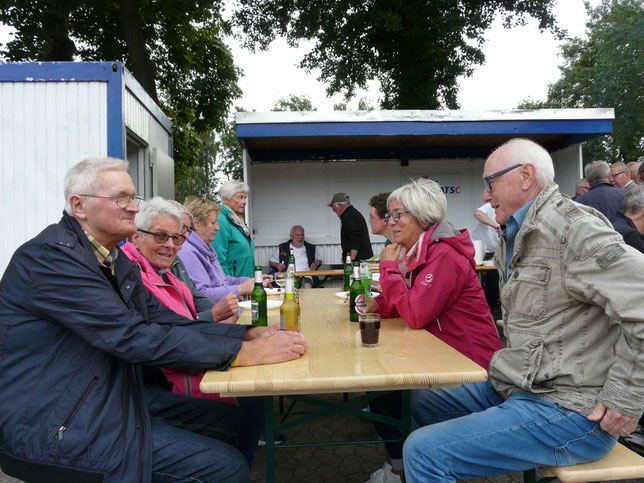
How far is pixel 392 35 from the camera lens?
1323 centimetres

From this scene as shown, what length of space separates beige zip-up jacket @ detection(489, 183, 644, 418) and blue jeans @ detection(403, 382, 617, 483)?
0.07 meters

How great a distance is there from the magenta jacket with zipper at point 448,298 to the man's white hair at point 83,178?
1.48 meters

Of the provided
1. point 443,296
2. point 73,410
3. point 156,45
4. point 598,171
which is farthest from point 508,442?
point 156,45

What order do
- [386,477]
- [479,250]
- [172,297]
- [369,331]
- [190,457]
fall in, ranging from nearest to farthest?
[190,457], [369,331], [386,477], [172,297], [479,250]

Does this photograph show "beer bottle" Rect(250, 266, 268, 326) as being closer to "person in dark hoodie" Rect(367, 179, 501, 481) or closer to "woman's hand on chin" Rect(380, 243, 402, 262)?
"person in dark hoodie" Rect(367, 179, 501, 481)

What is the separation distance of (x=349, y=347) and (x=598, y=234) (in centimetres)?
109

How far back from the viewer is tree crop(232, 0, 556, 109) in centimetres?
1278

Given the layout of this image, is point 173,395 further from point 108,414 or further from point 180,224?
point 180,224

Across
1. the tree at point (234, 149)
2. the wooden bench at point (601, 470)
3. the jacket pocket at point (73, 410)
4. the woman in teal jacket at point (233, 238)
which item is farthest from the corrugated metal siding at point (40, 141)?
the tree at point (234, 149)

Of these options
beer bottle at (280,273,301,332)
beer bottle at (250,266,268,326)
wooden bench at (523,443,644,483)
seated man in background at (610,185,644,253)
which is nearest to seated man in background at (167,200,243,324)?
beer bottle at (250,266,268,326)

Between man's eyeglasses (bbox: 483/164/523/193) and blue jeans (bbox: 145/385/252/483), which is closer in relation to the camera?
blue jeans (bbox: 145/385/252/483)

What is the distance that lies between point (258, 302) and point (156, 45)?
14.1 m

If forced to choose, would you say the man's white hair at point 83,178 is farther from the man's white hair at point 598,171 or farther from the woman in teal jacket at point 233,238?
the man's white hair at point 598,171

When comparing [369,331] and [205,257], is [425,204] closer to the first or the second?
[369,331]
